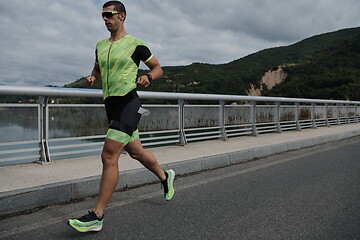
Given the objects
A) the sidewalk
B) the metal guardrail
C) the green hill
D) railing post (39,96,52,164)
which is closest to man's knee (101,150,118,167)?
the sidewalk

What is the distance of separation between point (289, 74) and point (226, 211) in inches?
3552

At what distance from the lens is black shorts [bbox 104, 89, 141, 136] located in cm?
293

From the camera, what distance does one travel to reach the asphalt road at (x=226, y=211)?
283 cm

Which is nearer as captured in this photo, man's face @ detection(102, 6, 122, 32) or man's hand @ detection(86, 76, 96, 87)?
man's face @ detection(102, 6, 122, 32)

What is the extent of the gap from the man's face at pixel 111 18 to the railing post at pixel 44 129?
9.42ft

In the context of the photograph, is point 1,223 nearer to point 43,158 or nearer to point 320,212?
point 43,158

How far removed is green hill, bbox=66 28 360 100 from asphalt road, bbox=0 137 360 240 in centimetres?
4541

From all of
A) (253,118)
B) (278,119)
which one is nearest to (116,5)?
(253,118)

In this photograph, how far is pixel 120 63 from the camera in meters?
2.91

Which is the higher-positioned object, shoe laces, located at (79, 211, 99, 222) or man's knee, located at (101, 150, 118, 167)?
man's knee, located at (101, 150, 118, 167)

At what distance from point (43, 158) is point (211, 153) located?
303 cm

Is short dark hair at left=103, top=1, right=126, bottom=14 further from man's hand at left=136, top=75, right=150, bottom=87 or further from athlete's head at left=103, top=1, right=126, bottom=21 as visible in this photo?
man's hand at left=136, top=75, right=150, bottom=87

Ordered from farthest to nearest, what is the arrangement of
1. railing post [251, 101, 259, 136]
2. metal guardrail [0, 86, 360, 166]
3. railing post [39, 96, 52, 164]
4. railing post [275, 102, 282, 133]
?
railing post [275, 102, 282, 133], railing post [251, 101, 259, 136], railing post [39, 96, 52, 164], metal guardrail [0, 86, 360, 166]

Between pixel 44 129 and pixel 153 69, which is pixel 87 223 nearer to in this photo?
pixel 153 69
